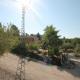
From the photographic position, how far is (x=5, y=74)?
23.2 metres

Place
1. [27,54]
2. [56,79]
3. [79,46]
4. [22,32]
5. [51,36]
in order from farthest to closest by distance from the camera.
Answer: [79,46] → [51,36] → [27,54] → [56,79] → [22,32]

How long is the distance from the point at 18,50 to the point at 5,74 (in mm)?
18392

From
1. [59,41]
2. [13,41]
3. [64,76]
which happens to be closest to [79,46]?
[59,41]

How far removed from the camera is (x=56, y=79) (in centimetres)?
2497

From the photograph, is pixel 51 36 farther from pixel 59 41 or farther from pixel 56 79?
pixel 56 79

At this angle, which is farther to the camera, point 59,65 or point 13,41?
point 59,65

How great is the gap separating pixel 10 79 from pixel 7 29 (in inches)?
223

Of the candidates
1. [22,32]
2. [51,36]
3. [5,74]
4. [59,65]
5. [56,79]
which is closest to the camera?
[22,32]

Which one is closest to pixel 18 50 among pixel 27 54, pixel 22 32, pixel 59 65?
pixel 27 54

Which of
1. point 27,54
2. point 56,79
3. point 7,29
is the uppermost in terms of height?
point 7,29

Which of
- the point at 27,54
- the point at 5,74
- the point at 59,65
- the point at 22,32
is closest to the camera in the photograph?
the point at 22,32

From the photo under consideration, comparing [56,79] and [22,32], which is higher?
[22,32]

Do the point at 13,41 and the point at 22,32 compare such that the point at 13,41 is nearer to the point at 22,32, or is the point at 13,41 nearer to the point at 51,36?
the point at 22,32

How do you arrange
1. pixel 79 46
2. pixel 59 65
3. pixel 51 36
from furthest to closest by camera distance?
pixel 79 46 → pixel 51 36 → pixel 59 65
